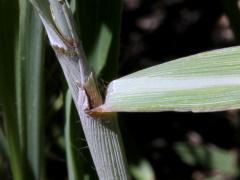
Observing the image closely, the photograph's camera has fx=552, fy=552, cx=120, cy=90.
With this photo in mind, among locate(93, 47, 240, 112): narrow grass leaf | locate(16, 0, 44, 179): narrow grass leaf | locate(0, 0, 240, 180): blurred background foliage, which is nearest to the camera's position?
locate(93, 47, 240, 112): narrow grass leaf

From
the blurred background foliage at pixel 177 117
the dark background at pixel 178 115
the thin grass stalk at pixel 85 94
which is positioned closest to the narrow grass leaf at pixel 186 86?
the thin grass stalk at pixel 85 94

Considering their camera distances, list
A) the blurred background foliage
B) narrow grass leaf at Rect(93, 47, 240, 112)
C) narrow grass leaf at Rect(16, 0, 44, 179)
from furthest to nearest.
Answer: the blurred background foliage, narrow grass leaf at Rect(16, 0, 44, 179), narrow grass leaf at Rect(93, 47, 240, 112)

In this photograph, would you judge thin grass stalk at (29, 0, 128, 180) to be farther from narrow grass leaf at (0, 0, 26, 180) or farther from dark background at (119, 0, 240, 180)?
dark background at (119, 0, 240, 180)

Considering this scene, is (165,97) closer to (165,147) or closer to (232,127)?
(165,147)

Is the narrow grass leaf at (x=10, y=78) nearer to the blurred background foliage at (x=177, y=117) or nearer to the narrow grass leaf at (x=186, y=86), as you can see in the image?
the narrow grass leaf at (x=186, y=86)

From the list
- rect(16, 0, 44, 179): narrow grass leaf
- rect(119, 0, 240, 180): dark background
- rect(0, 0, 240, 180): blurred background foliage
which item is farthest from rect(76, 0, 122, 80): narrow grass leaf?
rect(119, 0, 240, 180): dark background

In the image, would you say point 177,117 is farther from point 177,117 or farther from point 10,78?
point 10,78
